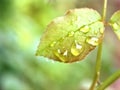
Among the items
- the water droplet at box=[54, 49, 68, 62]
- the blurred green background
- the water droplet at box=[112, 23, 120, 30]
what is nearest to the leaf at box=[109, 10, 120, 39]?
the water droplet at box=[112, 23, 120, 30]

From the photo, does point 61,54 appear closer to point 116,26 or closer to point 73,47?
point 73,47

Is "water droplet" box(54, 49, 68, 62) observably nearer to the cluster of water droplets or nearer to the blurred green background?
the cluster of water droplets

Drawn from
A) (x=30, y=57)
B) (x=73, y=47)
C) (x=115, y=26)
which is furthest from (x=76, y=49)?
(x=30, y=57)

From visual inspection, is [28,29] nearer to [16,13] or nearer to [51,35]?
[16,13]

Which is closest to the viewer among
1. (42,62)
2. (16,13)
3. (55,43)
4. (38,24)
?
(55,43)

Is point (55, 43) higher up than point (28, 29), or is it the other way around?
point (28, 29)

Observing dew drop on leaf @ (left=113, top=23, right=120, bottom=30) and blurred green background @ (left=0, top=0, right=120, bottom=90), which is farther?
blurred green background @ (left=0, top=0, right=120, bottom=90)

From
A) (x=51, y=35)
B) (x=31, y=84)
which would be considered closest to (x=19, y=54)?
(x=31, y=84)
